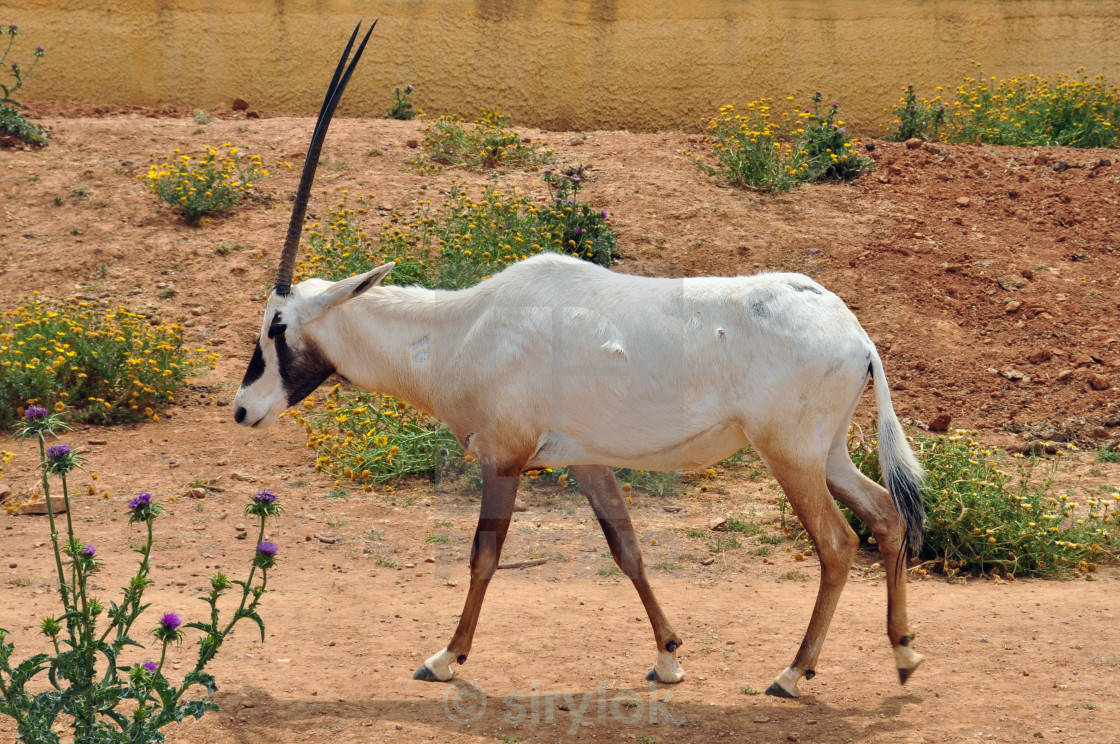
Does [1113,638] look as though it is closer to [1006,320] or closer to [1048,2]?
[1006,320]

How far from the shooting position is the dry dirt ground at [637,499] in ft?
15.6

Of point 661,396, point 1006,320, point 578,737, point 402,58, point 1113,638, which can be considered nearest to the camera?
point 578,737

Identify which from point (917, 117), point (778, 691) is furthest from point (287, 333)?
point (917, 117)

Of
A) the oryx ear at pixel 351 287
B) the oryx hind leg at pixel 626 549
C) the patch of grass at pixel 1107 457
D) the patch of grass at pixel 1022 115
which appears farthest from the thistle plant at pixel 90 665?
the patch of grass at pixel 1022 115

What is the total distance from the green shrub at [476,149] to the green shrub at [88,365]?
3675mm

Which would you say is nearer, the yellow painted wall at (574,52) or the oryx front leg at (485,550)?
the oryx front leg at (485,550)

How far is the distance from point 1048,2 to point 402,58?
721cm

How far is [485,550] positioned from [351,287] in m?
1.35

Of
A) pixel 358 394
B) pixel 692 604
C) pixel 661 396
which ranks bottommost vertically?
pixel 692 604

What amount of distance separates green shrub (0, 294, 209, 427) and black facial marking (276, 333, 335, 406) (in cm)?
328

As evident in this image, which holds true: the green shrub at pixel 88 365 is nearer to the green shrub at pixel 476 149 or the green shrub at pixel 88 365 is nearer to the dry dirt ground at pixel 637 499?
the dry dirt ground at pixel 637 499

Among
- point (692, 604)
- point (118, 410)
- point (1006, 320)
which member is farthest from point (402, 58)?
point (692, 604)

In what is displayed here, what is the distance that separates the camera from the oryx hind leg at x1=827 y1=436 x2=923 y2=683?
4.98 metres

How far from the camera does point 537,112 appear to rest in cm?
1259
